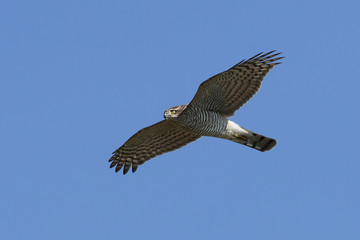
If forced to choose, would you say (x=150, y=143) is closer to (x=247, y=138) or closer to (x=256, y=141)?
(x=247, y=138)

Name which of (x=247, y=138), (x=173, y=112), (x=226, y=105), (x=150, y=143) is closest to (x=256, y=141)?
(x=247, y=138)

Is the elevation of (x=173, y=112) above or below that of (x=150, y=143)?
below

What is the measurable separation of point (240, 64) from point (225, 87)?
596mm

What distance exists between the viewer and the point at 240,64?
49.0 feet

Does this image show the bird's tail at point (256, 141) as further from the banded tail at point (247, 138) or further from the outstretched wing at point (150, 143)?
the outstretched wing at point (150, 143)

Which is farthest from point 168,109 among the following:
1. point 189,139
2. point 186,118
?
point 189,139

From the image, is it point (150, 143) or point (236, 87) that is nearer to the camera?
point (236, 87)

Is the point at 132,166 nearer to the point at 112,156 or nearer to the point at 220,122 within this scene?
the point at 112,156

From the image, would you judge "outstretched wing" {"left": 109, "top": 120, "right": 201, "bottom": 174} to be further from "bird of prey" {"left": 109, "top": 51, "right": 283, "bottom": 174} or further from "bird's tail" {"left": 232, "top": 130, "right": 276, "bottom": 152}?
"bird's tail" {"left": 232, "top": 130, "right": 276, "bottom": 152}

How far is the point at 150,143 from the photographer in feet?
54.2

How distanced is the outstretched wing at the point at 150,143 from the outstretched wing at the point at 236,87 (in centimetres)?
94

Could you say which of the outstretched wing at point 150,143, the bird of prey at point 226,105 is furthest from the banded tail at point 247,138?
the outstretched wing at point 150,143

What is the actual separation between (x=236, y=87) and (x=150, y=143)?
9.05ft

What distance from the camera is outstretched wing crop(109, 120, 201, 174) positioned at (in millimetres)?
15989
